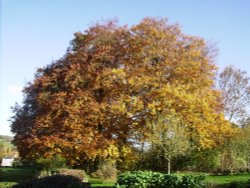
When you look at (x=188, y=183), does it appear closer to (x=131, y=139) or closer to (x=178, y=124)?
(x=178, y=124)

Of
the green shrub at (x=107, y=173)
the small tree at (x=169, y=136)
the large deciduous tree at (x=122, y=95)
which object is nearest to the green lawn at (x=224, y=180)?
the small tree at (x=169, y=136)

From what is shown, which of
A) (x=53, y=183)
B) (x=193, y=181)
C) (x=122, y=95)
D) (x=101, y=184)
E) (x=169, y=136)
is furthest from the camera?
(x=122, y=95)

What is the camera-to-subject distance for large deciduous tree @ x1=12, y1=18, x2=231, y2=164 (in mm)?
28562

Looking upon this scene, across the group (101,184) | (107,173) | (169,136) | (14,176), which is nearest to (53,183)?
(101,184)

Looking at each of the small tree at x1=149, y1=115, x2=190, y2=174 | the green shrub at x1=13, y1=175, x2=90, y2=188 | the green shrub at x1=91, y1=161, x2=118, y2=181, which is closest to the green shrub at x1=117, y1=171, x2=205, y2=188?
the small tree at x1=149, y1=115, x2=190, y2=174

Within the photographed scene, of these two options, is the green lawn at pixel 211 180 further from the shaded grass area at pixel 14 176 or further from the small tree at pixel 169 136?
the small tree at pixel 169 136

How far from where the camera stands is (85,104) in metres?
29.5

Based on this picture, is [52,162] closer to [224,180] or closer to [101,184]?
[101,184]

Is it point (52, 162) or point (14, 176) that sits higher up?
point (52, 162)

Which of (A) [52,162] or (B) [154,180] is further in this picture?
(A) [52,162]

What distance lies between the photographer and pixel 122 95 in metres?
29.0

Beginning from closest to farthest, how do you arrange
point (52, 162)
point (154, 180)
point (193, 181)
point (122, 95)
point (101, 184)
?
point (193, 181), point (154, 180), point (101, 184), point (52, 162), point (122, 95)

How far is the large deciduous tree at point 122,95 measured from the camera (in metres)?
28.6

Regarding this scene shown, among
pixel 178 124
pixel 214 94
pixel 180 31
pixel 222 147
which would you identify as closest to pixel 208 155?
pixel 222 147
